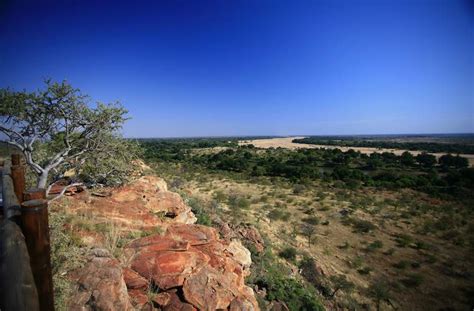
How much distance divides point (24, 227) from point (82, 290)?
2.51 m

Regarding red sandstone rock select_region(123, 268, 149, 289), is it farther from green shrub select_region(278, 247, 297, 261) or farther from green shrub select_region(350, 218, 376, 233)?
green shrub select_region(350, 218, 376, 233)

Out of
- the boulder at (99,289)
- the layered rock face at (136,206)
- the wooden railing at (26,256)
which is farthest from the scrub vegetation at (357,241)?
the wooden railing at (26,256)

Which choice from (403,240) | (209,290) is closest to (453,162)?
(403,240)

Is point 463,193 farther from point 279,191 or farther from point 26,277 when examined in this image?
point 26,277

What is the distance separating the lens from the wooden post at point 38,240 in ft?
4.48

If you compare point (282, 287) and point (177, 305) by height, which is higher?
point (177, 305)

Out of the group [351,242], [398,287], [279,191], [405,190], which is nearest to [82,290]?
[398,287]

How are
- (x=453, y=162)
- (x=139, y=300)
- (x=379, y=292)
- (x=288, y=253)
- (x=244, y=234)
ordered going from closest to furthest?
(x=139, y=300) → (x=379, y=292) → (x=244, y=234) → (x=288, y=253) → (x=453, y=162)

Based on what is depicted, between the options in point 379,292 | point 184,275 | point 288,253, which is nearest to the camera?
point 184,275

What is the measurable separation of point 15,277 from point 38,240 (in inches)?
14.0

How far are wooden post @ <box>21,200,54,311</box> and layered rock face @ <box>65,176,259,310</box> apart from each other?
6.75 ft

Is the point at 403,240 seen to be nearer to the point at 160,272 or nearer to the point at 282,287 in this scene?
the point at 282,287

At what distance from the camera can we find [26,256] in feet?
4.09

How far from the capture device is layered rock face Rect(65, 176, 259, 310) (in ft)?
10.7
